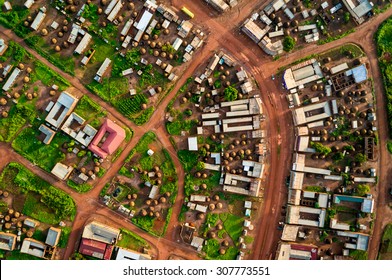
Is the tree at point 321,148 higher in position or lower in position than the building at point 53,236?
higher

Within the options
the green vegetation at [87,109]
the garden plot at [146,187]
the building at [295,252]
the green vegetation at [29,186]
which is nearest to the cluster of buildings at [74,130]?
the green vegetation at [87,109]

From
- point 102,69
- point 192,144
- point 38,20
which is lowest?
point 192,144

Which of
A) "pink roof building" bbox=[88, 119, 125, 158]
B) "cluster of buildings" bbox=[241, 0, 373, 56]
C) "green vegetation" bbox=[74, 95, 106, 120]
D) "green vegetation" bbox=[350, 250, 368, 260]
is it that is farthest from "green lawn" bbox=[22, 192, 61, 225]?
"green vegetation" bbox=[350, 250, 368, 260]

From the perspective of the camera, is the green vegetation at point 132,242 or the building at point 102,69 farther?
the green vegetation at point 132,242

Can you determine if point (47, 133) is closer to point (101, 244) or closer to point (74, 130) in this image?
point (74, 130)

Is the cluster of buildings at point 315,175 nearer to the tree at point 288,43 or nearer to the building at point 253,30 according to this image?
the tree at point 288,43

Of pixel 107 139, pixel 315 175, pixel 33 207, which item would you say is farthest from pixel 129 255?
pixel 315 175

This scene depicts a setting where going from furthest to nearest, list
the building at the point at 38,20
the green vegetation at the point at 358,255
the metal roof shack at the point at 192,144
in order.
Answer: the green vegetation at the point at 358,255 → the metal roof shack at the point at 192,144 → the building at the point at 38,20
